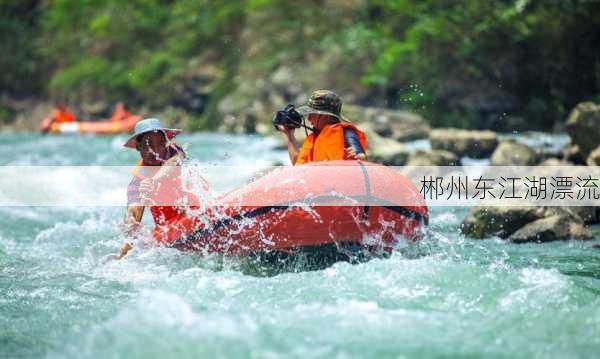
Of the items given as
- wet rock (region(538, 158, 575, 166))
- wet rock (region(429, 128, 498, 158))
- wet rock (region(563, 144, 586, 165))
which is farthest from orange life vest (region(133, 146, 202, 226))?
wet rock (region(429, 128, 498, 158))

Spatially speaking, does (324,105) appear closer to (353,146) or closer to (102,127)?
(353,146)

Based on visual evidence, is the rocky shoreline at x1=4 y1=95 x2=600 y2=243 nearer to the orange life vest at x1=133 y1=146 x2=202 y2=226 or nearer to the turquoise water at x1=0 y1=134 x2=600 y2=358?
the turquoise water at x1=0 y1=134 x2=600 y2=358

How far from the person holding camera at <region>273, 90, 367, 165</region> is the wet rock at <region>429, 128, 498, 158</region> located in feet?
18.4

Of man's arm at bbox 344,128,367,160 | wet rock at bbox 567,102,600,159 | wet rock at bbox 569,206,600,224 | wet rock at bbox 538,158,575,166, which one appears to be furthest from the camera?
wet rock at bbox 538,158,575,166

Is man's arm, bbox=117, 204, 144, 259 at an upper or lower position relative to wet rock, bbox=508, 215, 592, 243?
upper

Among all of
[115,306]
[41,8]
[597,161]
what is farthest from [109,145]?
[41,8]

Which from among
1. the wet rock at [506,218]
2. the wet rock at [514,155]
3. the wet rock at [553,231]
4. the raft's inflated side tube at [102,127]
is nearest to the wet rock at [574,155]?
the wet rock at [514,155]

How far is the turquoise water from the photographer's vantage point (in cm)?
385

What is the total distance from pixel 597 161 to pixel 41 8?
2598 cm

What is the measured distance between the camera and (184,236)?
5871 mm

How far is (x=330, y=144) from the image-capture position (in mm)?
5965

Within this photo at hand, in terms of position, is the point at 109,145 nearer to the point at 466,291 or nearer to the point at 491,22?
the point at 491,22

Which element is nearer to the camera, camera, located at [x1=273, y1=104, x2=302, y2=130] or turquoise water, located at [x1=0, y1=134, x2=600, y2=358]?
turquoise water, located at [x1=0, y1=134, x2=600, y2=358]

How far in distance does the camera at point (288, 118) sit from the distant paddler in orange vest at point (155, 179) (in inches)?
33.3
